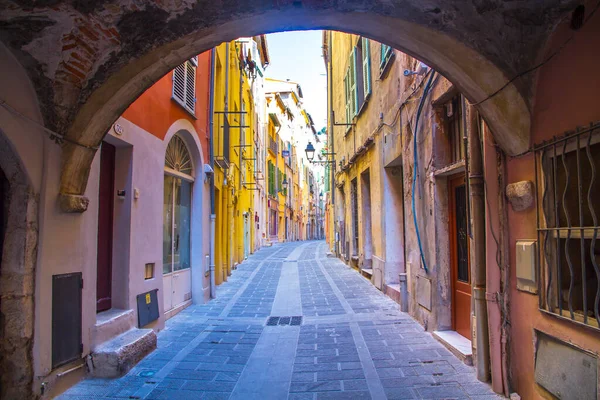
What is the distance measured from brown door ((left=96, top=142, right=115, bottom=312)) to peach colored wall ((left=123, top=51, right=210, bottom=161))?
0.58 metres

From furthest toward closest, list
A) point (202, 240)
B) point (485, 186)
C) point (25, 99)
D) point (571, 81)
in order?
point (202, 240) < point (485, 186) < point (25, 99) < point (571, 81)

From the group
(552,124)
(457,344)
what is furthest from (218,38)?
(457,344)

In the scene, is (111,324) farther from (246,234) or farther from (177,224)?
(246,234)

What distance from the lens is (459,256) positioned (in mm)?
5508

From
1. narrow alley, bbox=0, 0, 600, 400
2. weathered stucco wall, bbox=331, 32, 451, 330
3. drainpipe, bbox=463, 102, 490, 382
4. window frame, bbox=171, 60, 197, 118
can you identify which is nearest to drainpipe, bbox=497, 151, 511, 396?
narrow alley, bbox=0, 0, 600, 400

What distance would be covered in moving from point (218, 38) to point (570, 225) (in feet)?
10.2

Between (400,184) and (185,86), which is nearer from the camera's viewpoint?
(185,86)

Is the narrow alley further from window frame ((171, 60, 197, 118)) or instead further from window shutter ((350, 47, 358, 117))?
window shutter ((350, 47, 358, 117))

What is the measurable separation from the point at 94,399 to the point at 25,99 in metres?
2.61

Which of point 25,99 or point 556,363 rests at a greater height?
point 25,99

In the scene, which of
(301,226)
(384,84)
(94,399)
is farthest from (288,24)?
(301,226)

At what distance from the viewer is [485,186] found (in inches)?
157

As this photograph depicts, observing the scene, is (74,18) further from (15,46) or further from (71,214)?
(71,214)

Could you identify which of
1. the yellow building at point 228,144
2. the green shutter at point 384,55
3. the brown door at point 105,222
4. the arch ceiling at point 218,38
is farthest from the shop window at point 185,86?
the green shutter at point 384,55
